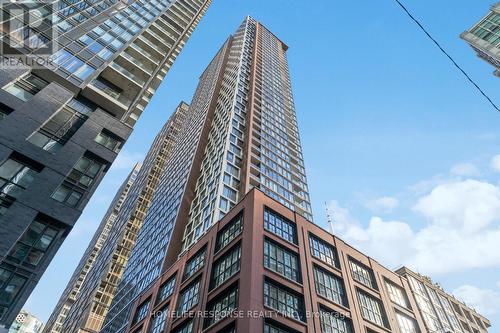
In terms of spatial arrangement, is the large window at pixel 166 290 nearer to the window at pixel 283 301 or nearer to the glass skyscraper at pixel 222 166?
the glass skyscraper at pixel 222 166

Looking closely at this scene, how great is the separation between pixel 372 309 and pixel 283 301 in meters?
12.9

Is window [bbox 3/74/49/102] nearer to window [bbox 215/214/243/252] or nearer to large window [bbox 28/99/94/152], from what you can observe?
large window [bbox 28/99/94/152]

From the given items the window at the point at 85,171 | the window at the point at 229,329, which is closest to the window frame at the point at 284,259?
the window at the point at 229,329

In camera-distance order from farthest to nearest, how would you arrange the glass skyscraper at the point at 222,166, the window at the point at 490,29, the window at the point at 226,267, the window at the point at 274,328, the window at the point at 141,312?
the glass skyscraper at the point at 222,166, the window at the point at 490,29, the window at the point at 141,312, the window at the point at 226,267, the window at the point at 274,328

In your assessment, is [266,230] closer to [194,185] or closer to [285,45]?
[194,185]

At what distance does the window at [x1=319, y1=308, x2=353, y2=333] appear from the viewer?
28.5 metres

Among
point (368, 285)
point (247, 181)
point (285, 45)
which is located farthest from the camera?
point (285, 45)

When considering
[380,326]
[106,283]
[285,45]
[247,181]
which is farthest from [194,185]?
[285,45]

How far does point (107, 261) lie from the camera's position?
79.1m

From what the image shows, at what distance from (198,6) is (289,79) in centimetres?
4779

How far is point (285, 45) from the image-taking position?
125 m

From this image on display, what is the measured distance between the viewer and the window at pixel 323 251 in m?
35.2

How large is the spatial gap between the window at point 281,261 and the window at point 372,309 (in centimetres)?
840

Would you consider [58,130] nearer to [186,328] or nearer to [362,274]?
[186,328]
